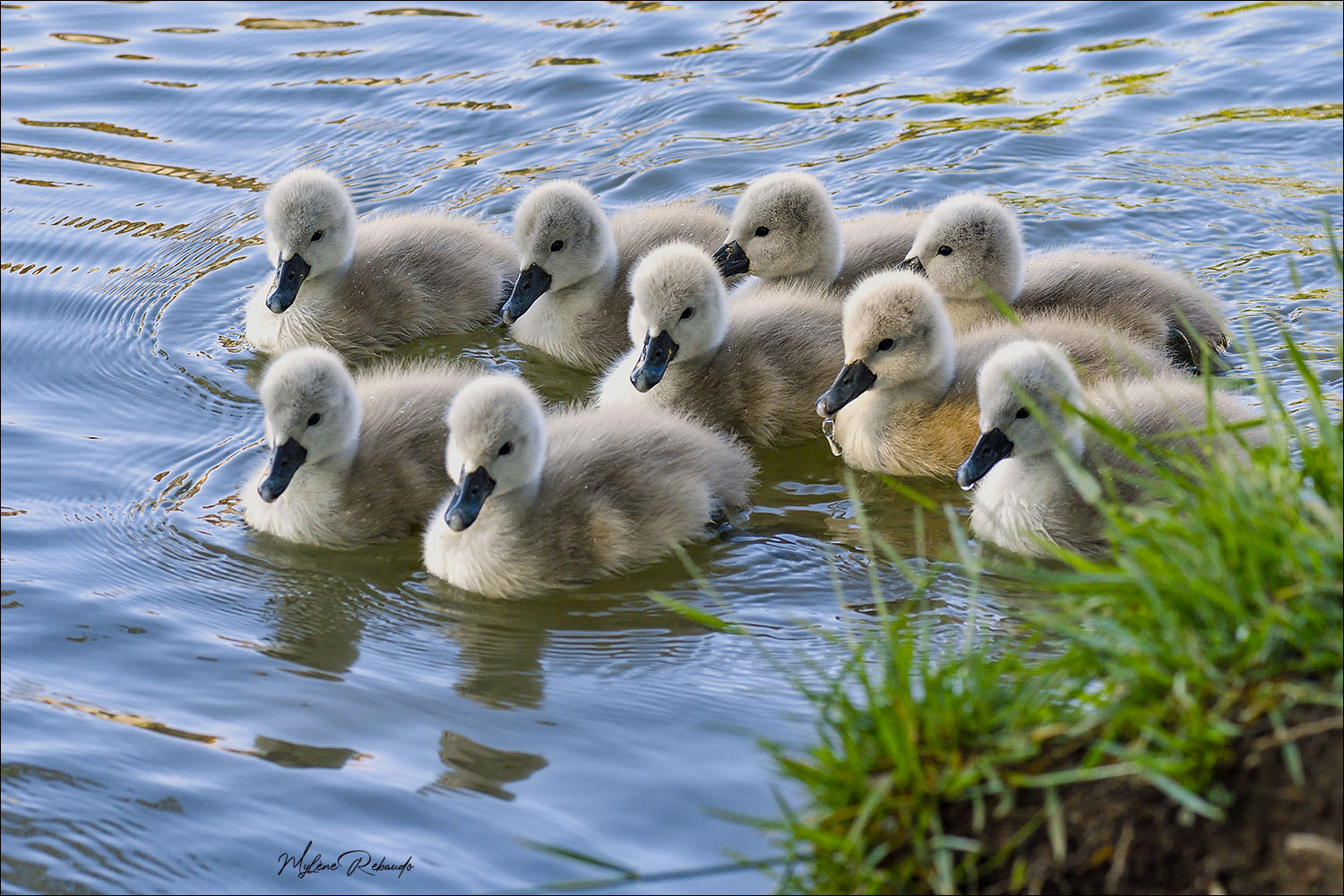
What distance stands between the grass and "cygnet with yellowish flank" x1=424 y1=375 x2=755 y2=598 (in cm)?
209

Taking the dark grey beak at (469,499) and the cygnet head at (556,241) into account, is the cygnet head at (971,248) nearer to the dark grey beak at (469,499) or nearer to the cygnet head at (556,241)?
the cygnet head at (556,241)

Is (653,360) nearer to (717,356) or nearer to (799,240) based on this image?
(717,356)

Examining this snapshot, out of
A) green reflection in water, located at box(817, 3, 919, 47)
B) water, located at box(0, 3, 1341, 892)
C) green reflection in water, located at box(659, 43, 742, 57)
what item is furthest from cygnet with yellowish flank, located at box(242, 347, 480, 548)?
green reflection in water, located at box(817, 3, 919, 47)

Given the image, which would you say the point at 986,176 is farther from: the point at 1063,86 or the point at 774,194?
the point at 774,194

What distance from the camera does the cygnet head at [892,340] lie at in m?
5.80

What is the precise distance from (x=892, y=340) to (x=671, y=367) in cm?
91

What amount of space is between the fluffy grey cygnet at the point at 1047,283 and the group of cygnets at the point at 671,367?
0.03 ft

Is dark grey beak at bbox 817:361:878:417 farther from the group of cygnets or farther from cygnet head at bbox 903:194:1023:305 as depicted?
cygnet head at bbox 903:194:1023:305

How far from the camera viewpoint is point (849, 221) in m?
7.59

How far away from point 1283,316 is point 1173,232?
1084 mm

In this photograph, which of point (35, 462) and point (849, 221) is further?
point (849, 221)

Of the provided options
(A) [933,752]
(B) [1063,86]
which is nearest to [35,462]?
(A) [933,752]

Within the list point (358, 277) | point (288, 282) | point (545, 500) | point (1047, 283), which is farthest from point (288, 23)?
point (545, 500)
